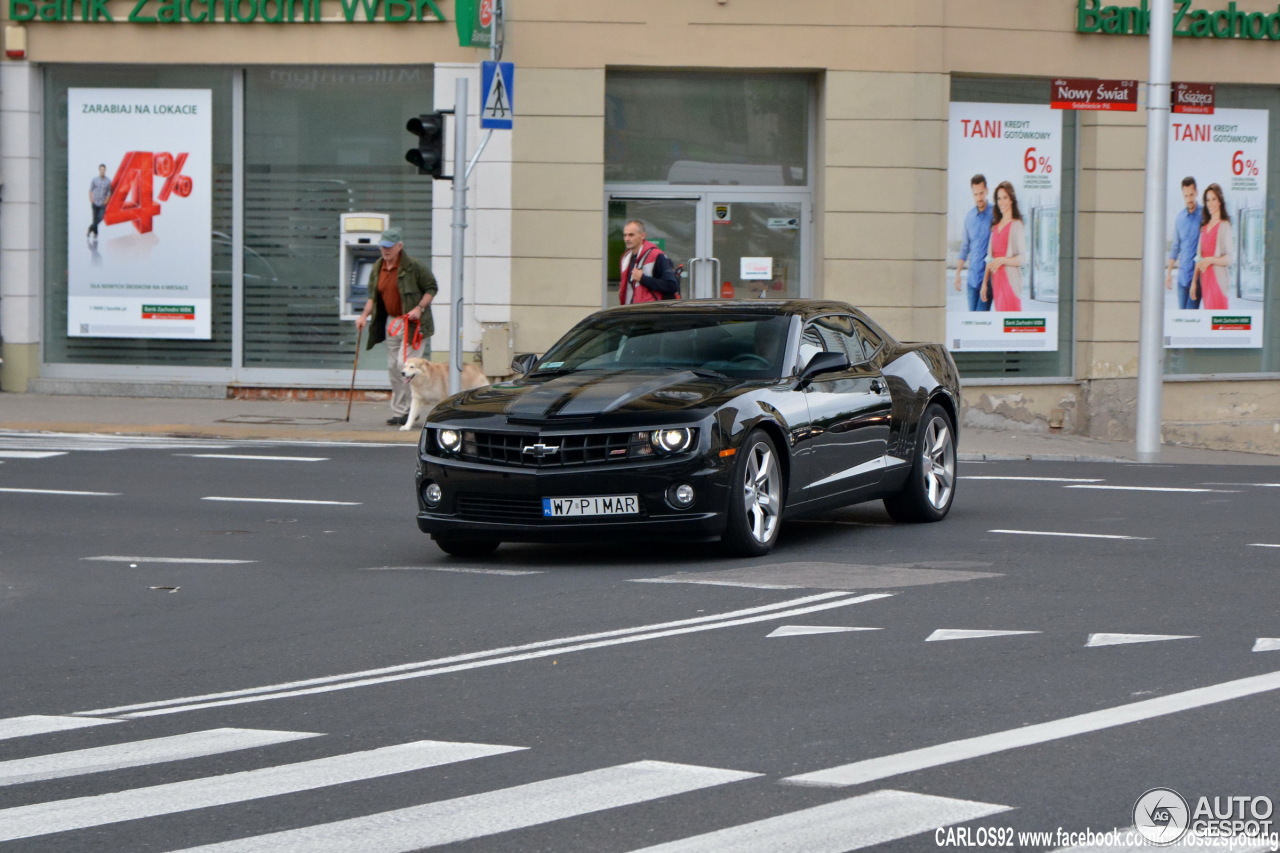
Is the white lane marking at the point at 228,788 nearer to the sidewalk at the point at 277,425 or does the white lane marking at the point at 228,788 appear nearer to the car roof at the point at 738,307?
the car roof at the point at 738,307

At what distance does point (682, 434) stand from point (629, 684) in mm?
2928

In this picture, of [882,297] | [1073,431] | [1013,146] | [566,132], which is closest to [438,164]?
[566,132]

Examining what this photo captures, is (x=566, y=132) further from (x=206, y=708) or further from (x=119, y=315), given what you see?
(x=206, y=708)

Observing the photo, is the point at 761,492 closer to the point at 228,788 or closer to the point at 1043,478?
the point at 228,788

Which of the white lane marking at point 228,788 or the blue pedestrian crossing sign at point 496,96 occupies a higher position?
the blue pedestrian crossing sign at point 496,96

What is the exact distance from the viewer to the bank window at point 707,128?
21000mm

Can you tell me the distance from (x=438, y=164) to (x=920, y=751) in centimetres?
1255

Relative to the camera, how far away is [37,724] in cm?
632

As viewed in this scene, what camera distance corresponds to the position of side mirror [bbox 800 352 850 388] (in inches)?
411

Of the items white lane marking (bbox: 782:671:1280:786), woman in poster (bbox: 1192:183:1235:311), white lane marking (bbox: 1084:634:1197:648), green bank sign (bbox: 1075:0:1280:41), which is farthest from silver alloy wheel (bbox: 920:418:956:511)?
woman in poster (bbox: 1192:183:1235:311)

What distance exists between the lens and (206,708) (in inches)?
257

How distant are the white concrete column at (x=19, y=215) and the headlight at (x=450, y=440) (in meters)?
12.6

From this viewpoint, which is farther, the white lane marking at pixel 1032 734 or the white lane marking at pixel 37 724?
the white lane marking at pixel 37 724

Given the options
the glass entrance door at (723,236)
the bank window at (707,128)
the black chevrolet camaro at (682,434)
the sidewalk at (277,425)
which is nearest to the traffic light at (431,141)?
the sidewalk at (277,425)
